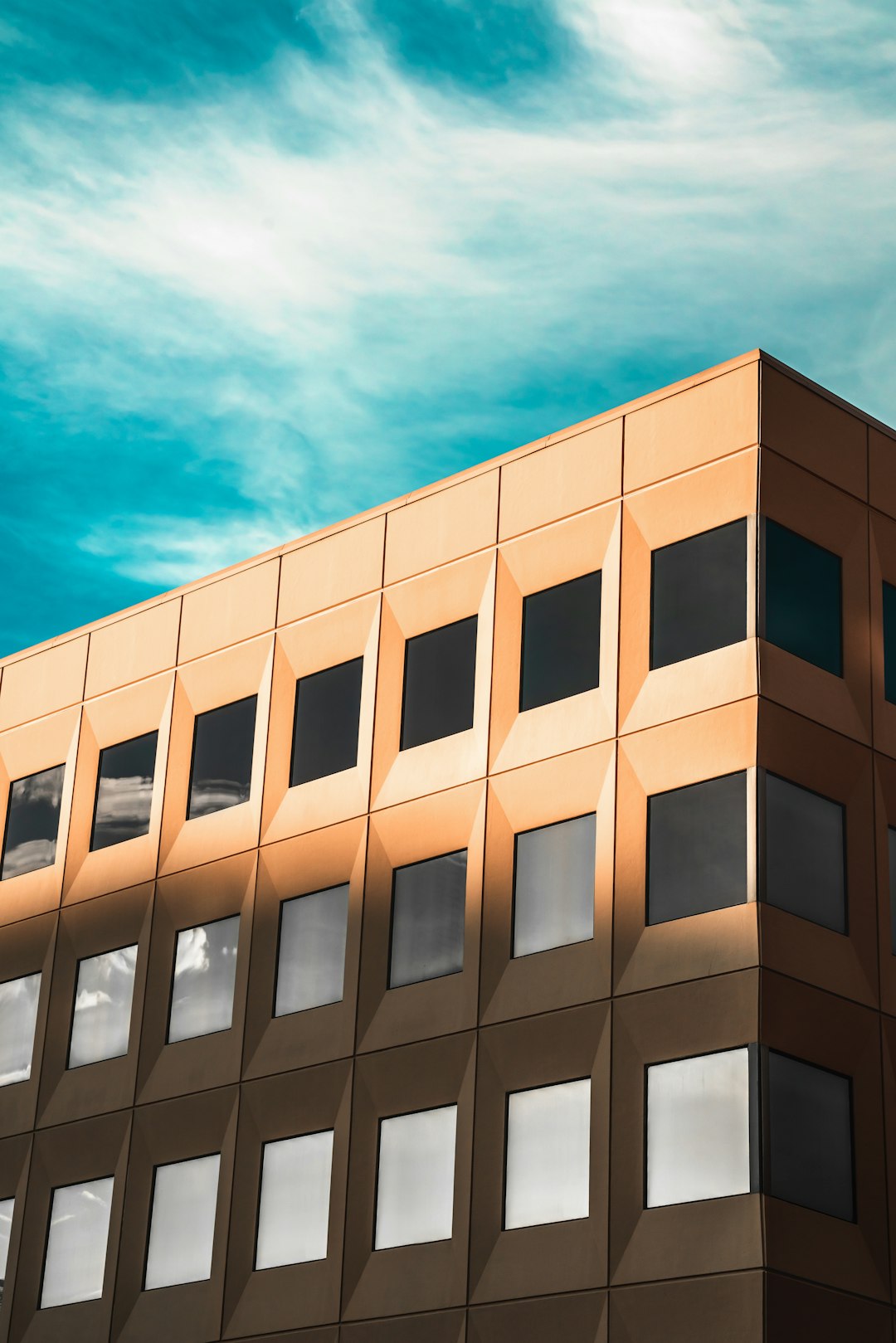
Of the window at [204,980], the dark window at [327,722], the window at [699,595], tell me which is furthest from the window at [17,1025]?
the window at [699,595]

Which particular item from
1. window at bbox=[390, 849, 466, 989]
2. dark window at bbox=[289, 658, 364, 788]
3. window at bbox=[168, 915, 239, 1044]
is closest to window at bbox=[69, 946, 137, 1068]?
window at bbox=[168, 915, 239, 1044]

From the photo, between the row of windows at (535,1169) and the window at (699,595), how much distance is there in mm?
7272

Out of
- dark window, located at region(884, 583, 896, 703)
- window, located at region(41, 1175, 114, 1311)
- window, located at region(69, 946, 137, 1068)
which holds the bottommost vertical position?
window, located at region(41, 1175, 114, 1311)

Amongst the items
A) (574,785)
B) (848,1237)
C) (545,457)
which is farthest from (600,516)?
(848,1237)

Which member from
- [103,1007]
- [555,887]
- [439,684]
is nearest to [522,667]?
[439,684]

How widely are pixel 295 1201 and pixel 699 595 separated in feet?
43.7

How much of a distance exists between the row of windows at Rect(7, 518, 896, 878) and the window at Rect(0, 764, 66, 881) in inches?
1.6

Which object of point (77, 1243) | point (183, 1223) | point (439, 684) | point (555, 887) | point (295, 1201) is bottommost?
point (77, 1243)

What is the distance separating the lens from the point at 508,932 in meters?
34.5

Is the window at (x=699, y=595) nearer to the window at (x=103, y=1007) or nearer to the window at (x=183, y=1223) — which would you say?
the window at (x=183, y=1223)

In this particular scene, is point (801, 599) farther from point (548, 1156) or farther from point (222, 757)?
point (222, 757)

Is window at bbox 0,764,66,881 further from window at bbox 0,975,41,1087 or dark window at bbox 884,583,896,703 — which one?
dark window at bbox 884,583,896,703

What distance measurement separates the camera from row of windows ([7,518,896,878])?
33.7 m

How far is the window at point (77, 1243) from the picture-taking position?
38.6 metres
